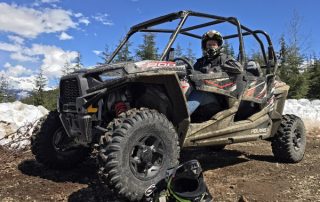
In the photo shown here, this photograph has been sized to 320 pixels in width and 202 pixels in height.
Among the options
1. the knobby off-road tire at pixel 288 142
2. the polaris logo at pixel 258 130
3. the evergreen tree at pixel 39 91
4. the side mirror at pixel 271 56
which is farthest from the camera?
the evergreen tree at pixel 39 91

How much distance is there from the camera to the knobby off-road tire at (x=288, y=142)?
7051mm

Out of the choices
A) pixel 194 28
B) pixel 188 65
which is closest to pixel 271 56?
pixel 194 28

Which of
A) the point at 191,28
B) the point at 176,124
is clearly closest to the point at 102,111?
the point at 176,124

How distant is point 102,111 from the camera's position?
16.0 ft

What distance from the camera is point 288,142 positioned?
7.07 m

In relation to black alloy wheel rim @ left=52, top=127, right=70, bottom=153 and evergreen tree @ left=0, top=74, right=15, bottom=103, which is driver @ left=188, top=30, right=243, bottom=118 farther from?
evergreen tree @ left=0, top=74, right=15, bottom=103

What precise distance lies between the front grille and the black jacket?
187 cm

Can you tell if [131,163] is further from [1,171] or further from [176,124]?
[1,171]

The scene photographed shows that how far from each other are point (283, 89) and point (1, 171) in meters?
4.74

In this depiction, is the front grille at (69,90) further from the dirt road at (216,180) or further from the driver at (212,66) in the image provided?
the driver at (212,66)

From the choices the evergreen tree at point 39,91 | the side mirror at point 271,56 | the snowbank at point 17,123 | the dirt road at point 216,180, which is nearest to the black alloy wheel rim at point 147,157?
the dirt road at point 216,180

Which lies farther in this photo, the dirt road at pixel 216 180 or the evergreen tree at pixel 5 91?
the evergreen tree at pixel 5 91

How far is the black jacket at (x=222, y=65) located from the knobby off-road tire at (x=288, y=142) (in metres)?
1.69

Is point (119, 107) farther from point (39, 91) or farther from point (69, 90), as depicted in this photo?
point (39, 91)
